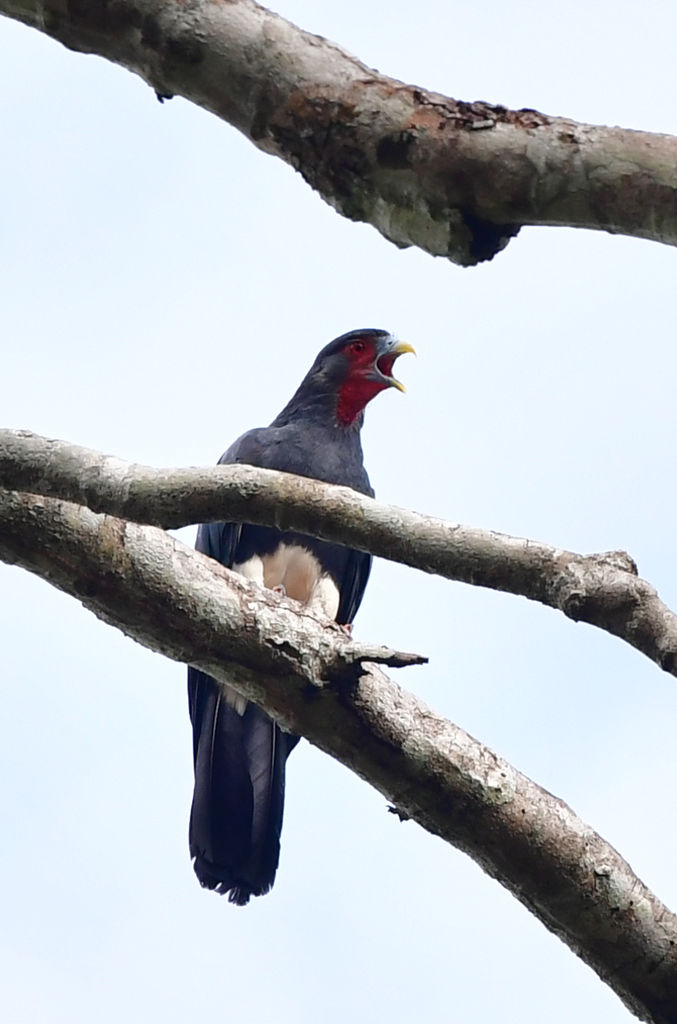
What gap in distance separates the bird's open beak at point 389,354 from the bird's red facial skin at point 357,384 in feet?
0.04

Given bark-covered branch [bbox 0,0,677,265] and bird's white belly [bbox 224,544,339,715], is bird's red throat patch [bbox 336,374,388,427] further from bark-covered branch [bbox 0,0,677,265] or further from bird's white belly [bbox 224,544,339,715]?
bark-covered branch [bbox 0,0,677,265]

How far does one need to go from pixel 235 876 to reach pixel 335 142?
12.3 feet

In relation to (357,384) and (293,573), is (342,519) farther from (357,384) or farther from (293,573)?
(357,384)

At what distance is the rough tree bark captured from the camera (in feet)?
12.3

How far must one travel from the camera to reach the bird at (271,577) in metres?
5.67

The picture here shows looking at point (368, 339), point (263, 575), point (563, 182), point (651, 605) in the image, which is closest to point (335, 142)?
point (563, 182)

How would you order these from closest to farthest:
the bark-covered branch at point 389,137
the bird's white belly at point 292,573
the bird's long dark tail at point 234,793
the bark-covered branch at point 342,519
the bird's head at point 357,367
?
the bark-covered branch at point 389,137 < the bark-covered branch at point 342,519 < the bird's long dark tail at point 234,793 < the bird's white belly at point 292,573 < the bird's head at point 357,367

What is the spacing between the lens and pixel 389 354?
785 centimetres

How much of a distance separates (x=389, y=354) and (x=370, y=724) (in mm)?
4297

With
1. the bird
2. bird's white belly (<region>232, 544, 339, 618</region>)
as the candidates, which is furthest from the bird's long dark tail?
bird's white belly (<region>232, 544, 339, 618</region>)

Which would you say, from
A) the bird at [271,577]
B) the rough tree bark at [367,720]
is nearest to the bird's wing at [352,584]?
the bird at [271,577]

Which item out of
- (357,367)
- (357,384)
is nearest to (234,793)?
(357,384)

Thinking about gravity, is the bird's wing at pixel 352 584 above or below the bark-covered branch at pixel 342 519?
above

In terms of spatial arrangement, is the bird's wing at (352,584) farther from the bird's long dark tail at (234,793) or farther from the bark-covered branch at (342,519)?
the bark-covered branch at (342,519)
